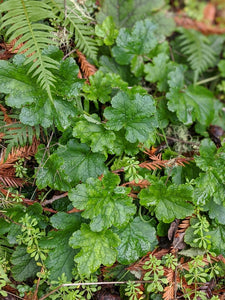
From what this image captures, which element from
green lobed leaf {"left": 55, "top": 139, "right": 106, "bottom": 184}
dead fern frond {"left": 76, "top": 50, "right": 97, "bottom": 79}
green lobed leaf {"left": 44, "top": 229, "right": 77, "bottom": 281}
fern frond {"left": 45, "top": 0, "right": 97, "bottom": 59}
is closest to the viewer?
green lobed leaf {"left": 44, "top": 229, "right": 77, "bottom": 281}

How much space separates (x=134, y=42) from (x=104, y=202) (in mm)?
1639

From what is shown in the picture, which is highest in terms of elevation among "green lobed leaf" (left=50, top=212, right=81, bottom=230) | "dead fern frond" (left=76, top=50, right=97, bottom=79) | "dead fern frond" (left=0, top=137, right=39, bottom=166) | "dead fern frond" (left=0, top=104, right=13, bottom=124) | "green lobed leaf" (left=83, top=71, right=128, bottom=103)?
"dead fern frond" (left=76, top=50, right=97, bottom=79)

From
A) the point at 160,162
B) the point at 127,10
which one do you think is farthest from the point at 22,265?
the point at 127,10

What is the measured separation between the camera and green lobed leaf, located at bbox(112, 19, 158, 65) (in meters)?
2.71

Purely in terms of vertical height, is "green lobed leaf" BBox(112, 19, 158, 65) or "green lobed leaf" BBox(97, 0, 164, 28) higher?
"green lobed leaf" BBox(97, 0, 164, 28)

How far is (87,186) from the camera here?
6.80 ft

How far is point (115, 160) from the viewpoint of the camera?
233 centimetres

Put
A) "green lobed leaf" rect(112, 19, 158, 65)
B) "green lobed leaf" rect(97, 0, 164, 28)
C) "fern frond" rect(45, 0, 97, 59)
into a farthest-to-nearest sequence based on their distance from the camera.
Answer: "green lobed leaf" rect(97, 0, 164, 28) → "green lobed leaf" rect(112, 19, 158, 65) → "fern frond" rect(45, 0, 97, 59)

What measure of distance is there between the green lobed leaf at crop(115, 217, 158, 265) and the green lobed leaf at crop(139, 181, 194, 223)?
0.17m

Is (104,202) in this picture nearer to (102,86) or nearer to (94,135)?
(94,135)

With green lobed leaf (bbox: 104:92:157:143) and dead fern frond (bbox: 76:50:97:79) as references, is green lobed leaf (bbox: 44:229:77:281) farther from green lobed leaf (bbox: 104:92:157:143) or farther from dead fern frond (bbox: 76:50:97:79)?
dead fern frond (bbox: 76:50:97:79)

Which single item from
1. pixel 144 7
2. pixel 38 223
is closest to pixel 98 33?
pixel 144 7

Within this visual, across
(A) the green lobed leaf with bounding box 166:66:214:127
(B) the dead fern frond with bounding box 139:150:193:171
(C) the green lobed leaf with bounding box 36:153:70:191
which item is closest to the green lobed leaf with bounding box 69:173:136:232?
(C) the green lobed leaf with bounding box 36:153:70:191

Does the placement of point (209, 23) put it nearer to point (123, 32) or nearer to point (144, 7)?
point (144, 7)
